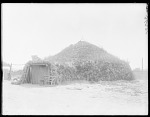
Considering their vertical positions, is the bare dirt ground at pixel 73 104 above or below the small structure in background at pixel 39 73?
below

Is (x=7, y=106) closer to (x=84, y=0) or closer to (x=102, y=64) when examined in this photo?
(x=84, y=0)

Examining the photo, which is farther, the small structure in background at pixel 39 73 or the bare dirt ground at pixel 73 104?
the small structure in background at pixel 39 73

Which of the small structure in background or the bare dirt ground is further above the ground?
the small structure in background

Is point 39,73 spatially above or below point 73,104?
above

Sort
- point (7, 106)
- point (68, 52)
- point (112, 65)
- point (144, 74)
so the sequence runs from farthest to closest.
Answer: point (144, 74) → point (68, 52) → point (112, 65) → point (7, 106)

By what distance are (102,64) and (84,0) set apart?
2415cm

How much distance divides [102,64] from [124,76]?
390 cm

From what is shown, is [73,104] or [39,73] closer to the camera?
[73,104]

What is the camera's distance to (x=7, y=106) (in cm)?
969

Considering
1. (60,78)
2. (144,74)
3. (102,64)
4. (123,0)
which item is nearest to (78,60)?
(102,64)

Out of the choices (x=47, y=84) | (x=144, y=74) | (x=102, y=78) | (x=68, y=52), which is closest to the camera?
(x=47, y=84)

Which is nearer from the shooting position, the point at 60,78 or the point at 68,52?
the point at 60,78

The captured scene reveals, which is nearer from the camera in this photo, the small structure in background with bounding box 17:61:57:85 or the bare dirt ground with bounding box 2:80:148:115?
the bare dirt ground with bounding box 2:80:148:115

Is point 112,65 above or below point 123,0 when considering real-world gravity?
below
